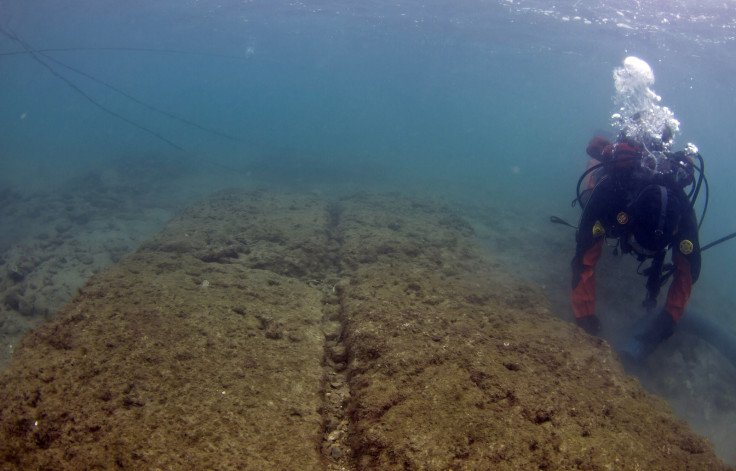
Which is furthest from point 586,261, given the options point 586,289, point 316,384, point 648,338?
point 316,384

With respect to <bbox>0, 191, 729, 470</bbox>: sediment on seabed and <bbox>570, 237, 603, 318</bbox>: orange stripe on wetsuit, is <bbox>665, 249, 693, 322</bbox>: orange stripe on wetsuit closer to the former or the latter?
<bbox>570, 237, 603, 318</bbox>: orange stripe on wetsuit

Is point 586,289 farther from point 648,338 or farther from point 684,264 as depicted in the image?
point 684,264

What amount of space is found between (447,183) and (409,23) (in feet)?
54.4

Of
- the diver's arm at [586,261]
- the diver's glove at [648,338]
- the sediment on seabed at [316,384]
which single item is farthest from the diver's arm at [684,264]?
the sediment on seabed at [316,384]

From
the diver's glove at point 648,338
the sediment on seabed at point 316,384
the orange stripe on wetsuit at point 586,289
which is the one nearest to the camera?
the sediment on seabed at point 316,384

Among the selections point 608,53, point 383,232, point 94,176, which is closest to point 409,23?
point 608,53

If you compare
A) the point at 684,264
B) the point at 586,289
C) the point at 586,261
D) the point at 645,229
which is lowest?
the point at 586,289

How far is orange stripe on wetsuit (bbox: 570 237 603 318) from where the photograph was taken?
16.9ft

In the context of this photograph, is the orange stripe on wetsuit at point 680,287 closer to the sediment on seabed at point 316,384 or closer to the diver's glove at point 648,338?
the diver's glove at point 648,338

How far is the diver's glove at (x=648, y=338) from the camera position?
5309 mm

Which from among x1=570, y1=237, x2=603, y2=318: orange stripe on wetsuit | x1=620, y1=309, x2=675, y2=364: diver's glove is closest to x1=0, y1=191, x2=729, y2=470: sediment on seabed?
x1=570, y1=237, x2=603, y2=318: orange stripe on wetsuit

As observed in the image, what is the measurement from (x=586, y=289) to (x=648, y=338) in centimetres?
126

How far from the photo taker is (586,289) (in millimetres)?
5234

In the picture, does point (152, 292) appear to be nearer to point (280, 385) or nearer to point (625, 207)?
point (280, 385)
